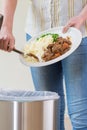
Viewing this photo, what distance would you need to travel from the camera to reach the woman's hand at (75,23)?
1151mm

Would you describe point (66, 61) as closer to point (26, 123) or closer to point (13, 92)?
point (13, 92)

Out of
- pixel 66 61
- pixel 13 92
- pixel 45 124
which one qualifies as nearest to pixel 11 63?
pixel 66 61

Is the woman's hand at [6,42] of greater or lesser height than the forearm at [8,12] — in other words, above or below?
below

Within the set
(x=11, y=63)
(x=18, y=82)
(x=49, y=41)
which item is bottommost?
(x=18, y=82)

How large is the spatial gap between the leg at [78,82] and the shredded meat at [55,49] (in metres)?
0.04

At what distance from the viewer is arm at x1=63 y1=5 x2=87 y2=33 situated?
115 cm

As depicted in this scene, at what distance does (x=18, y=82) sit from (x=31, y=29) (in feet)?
3.48

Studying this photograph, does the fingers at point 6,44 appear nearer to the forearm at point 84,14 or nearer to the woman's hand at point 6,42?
the woman's hand at point 6,42

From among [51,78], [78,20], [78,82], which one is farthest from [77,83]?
[78,20]

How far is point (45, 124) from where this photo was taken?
2.77 ft

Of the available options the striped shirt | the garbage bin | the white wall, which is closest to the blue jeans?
the striped shirt

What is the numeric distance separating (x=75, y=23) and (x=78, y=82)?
0.74 feet

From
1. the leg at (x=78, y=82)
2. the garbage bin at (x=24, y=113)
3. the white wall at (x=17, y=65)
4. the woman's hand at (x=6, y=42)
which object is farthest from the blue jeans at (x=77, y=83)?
the white wall at (x=17, y=65)

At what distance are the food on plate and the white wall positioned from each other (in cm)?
106
